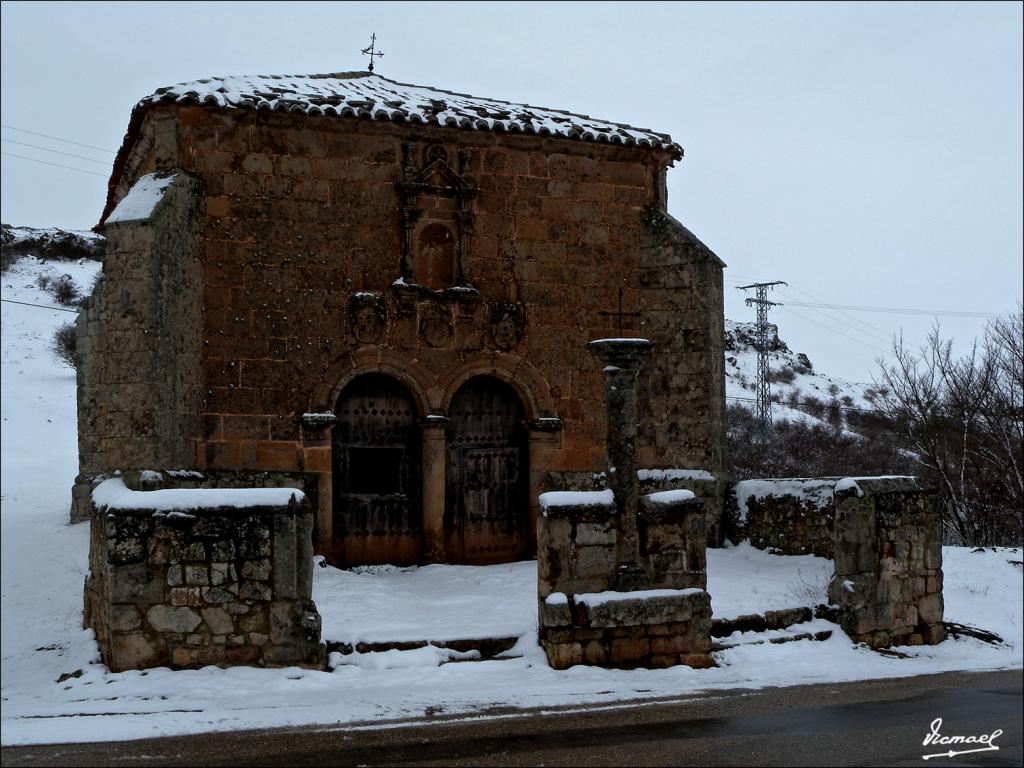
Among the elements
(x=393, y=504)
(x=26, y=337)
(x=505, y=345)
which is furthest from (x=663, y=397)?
(x=26, y=337)

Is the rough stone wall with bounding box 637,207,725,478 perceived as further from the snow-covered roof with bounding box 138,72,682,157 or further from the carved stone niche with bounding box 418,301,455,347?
the carved stone niche with bounding box 418,301,455,347

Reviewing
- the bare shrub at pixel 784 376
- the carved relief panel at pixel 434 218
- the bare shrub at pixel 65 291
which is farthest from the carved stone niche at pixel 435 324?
the bare shrub at pixel 784 376

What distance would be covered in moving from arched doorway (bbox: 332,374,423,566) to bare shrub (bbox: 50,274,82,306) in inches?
827

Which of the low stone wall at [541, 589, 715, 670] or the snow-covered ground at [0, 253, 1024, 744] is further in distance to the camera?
the low stone wall at [541, 589, 715, 670]

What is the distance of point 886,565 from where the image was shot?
10.2 meters

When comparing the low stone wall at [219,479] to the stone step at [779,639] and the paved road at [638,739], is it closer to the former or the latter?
the stone step at [779,639]

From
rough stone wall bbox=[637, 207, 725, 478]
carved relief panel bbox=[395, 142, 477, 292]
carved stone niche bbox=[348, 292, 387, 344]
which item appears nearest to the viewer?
carved stone niche bbox=[348, 292, 387, 344]

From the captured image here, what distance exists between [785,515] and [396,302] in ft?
18.9

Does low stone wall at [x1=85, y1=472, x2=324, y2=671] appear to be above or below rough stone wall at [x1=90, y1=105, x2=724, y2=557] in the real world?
below

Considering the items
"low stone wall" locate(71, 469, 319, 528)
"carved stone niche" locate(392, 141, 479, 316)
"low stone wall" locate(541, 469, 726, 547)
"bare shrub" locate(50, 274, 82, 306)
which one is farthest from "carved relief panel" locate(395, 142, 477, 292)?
"bare shrub" locate(50, 274, 82, 306)

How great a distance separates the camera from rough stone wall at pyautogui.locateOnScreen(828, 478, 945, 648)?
395 inches

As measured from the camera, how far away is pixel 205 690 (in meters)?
7.19

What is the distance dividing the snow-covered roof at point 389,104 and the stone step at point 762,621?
6913mm

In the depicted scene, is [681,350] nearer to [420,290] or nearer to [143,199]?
[420,290]
